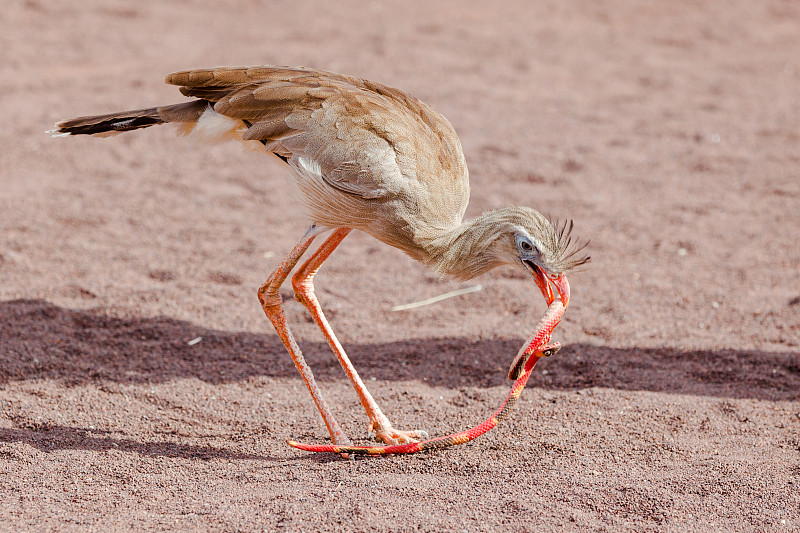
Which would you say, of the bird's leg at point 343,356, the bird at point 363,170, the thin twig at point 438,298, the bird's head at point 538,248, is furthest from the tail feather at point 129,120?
the thin twig at point 438,298

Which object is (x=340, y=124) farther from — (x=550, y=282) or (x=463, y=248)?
(x=550, y=282)

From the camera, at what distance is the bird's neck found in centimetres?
388

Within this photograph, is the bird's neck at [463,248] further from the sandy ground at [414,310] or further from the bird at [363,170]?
the sandy ground at [414,310]

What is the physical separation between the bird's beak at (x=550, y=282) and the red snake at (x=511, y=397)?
0.01 m

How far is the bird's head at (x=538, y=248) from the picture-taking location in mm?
3721

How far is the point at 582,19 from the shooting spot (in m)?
11.0

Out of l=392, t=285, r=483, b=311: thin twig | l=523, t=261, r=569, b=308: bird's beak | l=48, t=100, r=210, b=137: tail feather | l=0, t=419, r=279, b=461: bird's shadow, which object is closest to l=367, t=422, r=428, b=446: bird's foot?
l=0, t=419, r=279, b=461: bird's shadow

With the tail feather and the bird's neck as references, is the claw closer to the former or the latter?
the bird's neck

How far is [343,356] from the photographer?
13.8 feet

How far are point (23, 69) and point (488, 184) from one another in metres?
5.15

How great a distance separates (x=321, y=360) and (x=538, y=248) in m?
1.63

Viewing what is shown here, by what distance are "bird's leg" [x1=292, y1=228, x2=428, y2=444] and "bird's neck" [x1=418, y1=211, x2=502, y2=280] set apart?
656 millimetres

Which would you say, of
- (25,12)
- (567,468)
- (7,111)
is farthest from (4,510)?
(25,12)

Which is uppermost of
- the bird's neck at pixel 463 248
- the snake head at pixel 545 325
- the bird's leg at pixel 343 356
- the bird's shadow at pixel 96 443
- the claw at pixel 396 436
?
the bird's neck at pixel 463 248
